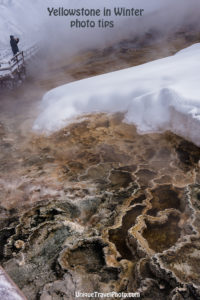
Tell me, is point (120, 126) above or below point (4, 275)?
below

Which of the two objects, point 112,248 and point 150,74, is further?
point 150,74

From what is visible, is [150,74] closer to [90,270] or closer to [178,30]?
[90,270]

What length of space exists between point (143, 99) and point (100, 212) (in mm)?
2166

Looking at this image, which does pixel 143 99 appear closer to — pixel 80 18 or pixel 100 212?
pixel 100 212

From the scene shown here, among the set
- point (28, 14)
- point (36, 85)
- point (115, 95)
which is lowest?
point (36, 85)

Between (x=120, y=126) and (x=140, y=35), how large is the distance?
8.46m

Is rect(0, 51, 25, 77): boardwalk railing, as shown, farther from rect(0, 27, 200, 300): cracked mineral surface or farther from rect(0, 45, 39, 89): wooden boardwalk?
rect(0, 27, 200, 300): cracked mineral surface

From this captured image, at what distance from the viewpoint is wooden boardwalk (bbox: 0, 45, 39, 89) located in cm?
728

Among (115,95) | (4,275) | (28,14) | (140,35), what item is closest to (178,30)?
(140,35)

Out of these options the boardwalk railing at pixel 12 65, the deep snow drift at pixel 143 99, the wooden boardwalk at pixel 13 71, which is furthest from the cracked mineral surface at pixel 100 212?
the boardwalk railing at pixel 12 65

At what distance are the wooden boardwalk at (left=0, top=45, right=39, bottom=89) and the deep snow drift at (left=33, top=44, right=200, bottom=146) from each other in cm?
280

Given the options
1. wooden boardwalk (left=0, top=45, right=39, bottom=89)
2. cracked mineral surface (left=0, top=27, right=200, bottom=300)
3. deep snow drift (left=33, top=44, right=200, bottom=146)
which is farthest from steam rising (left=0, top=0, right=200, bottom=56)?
cracked mineral surface (left=0, top=27, right=200, bottom=300)

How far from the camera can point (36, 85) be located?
24.4 feet

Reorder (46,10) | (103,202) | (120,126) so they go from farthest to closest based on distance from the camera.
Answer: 1. (46,10)
2. (120,126)
3. (103,202)
